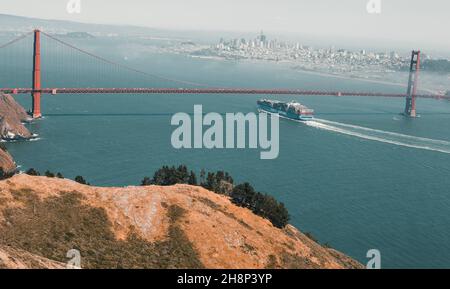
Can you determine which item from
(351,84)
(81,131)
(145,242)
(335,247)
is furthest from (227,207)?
(351,84)

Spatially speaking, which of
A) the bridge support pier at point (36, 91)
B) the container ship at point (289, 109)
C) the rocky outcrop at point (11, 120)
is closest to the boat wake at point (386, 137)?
the container ship at point (289, 109)

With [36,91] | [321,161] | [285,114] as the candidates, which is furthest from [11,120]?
[285,114]

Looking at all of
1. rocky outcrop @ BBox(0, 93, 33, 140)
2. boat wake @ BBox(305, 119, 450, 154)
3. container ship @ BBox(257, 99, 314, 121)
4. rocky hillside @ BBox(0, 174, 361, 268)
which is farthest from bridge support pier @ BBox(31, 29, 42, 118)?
rocky hillside @ BBox(0, 174, 361, 268)

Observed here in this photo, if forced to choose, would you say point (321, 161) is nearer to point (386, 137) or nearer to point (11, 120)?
point (386, 137)

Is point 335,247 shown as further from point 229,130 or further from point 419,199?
point 229,130

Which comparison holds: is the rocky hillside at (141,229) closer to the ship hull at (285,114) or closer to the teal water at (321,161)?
the teal water at (321,161)

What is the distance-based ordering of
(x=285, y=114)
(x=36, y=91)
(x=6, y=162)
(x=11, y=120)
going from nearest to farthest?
(x=6, y=162), (x=11, y=120), (x=36, y=91), (x=285, y=114)
